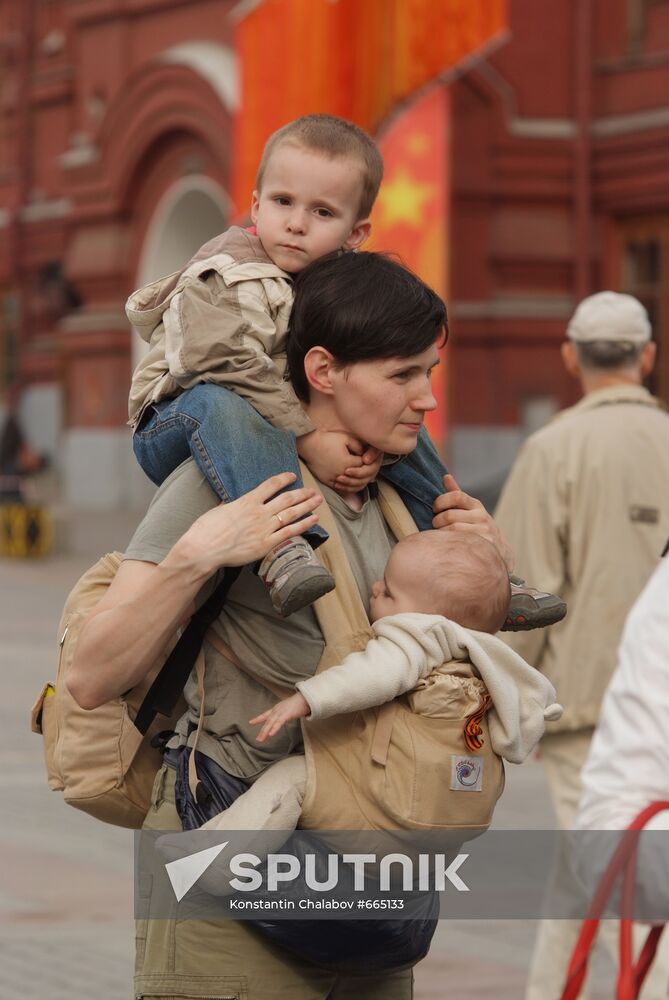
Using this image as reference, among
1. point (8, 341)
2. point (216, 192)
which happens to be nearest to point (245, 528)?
point (216, 192)

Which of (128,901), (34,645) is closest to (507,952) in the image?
(128,901)

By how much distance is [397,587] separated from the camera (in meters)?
3.11

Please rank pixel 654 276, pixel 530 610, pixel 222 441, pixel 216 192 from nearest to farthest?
pixel 222 441 < pixel 530 610 < pixel 654 276 < pixel 216 192

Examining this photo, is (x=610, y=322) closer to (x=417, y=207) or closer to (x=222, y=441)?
(x=222, y=441)

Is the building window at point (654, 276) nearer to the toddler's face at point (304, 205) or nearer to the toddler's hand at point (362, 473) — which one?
the toddler's face at point (304, 205)

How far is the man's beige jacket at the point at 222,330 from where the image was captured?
3.11 metres

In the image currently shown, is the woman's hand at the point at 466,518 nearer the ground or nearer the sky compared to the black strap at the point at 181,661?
nearer the sky

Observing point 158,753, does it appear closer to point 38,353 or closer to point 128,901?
point 128,901

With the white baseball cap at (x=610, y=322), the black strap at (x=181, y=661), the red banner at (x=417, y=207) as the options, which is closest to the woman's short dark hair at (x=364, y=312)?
the black strap at (x=181, y=661)

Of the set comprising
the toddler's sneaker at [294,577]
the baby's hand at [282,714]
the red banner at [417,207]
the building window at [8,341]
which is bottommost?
the building window at [8,341]

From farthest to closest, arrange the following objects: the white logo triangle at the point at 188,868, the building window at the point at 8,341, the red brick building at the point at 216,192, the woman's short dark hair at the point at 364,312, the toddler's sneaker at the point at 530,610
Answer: the building window at the point at 8,341 < the red brick building at the point at 216,192 < the toddler's sneaker at the point at 530,610 < the woman's short dark hair at the point at 364,312 < the white logo triangle at the point at 188,868

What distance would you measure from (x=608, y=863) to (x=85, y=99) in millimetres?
27170

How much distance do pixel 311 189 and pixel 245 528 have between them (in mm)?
682

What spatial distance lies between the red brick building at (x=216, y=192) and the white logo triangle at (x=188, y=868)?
60.8 ft
